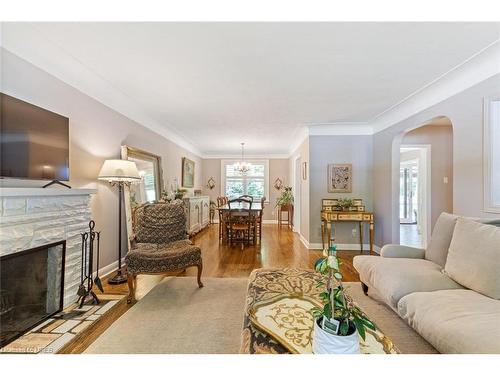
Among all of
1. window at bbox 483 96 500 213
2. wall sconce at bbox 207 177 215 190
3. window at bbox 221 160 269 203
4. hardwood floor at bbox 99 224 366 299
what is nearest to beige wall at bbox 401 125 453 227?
hardwood floor at bbox 99 224 366 299

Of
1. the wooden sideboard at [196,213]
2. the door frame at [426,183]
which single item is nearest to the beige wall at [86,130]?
the wooden sideboard at [196,213]

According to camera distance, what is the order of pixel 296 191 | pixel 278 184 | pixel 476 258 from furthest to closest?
pixel 278 184
pixel 296 191
pixel 476 258

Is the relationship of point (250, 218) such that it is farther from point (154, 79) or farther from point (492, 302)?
point (492, 302)

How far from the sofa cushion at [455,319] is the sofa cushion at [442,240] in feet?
1.78

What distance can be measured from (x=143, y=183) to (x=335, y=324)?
12.3 feet

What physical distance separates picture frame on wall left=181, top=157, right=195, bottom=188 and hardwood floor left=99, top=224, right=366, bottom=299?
164 centimetres

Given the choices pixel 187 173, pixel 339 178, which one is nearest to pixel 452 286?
pixel 339 178

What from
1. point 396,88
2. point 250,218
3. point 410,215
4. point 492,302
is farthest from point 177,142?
point 410,215

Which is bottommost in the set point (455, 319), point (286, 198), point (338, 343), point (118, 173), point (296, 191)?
point (455, 319)

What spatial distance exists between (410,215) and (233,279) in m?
7.61

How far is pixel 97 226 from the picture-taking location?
2910 mm

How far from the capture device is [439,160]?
4.31 m

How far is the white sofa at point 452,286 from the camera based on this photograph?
3.92ft

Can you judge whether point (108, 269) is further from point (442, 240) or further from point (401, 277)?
point (442, 240)
